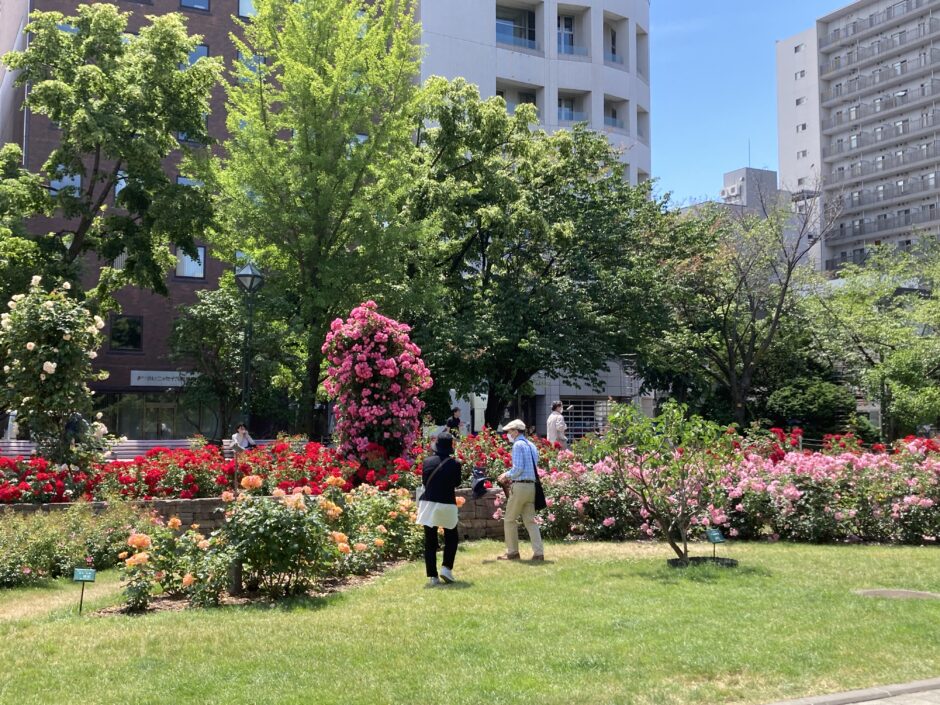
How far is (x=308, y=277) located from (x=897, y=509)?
47.2ft

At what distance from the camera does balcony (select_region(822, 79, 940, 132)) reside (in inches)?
3135

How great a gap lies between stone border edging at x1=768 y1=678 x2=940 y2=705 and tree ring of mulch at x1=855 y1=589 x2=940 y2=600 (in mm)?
2615

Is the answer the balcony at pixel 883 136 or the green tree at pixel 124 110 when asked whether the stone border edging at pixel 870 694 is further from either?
the balcony at pixel 883 136

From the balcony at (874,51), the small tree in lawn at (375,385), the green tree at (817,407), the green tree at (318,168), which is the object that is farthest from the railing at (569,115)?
the balcony at (874,51)

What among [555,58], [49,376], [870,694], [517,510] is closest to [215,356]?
[49,376]

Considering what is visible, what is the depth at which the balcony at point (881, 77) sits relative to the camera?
79.3 meters

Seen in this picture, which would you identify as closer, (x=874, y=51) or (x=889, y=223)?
(x=874, y=51)

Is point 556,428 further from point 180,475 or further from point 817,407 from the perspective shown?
point 817,407

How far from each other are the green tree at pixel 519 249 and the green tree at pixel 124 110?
6859 mm

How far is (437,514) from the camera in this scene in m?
9.71

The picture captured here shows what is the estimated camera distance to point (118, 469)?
13.4 m

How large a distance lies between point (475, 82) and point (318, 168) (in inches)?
1035

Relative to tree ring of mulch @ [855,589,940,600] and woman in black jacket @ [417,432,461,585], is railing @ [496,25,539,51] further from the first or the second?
tree ring of mulch @ [855,589,940,600]

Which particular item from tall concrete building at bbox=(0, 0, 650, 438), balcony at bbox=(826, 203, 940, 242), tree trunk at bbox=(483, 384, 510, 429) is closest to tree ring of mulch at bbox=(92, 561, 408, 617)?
tree trunk at bbox=(483, 384, 510, 429)
